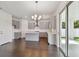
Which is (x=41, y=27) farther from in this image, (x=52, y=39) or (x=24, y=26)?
(x=52, y=39)

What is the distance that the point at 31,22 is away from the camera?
1781cm

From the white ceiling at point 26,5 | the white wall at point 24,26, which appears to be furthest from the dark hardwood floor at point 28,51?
the white wall at point 24,26

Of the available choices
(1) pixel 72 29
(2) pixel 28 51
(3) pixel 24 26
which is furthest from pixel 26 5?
(3) pixel 24 26

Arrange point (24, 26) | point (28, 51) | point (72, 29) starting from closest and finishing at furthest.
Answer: point (72, 29) < point (28, 51) < point (24, 26)

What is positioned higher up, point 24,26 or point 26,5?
point 26,5

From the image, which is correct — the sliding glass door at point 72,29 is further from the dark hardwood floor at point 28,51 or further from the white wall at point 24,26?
the white wall at point 24,26

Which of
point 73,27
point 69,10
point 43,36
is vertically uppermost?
point 69,10

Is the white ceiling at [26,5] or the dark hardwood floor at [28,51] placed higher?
the white ceiling at [26,5]

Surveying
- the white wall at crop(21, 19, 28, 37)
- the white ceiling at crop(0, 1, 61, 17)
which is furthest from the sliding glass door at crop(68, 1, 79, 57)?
the white wall at crop(21, 19, 28, 37)

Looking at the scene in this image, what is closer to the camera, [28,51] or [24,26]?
[28,51]

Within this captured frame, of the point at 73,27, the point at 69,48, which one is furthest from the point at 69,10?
the point at 69,48

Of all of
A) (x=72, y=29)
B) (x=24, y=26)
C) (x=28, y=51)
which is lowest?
(x=28, y=51)

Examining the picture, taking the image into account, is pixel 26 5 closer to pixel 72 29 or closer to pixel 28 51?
pixel 28 51

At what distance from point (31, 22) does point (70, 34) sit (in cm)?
1295
